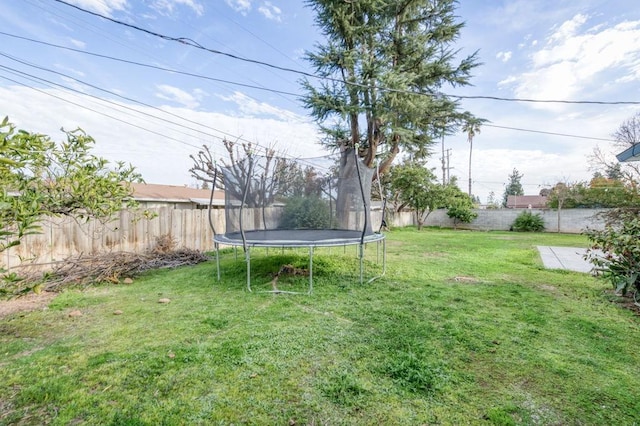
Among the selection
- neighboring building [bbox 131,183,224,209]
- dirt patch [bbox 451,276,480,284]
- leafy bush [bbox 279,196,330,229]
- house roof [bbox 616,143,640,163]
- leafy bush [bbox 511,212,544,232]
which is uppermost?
house roof [bbox 616,143,640,163]

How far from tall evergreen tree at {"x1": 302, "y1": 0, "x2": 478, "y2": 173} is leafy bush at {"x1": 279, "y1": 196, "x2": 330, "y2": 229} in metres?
5.37

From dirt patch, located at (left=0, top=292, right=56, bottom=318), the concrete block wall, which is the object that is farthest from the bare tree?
dirt patch, located at (left=0, top=292, right=56, bottom=318)

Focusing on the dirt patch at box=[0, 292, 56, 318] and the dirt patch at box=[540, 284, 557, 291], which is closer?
the dirt patch at box=[0, 292, 56, 318]

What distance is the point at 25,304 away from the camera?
9.74 ft

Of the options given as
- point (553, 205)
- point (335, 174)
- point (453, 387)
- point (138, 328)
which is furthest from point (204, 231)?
point (553, 205)

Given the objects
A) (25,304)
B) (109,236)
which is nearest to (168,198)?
(109,236)

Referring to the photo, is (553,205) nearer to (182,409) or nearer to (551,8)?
(551,8)

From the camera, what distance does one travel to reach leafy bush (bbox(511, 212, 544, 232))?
42.3 ft

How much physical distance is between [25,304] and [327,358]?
3161 mm

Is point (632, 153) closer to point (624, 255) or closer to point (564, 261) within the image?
point (564, 261)

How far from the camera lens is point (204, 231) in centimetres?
648

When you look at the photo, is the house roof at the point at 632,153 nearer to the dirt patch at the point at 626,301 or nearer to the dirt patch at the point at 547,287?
the dirt patch at the point at 626,301

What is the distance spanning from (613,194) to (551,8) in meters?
7.56

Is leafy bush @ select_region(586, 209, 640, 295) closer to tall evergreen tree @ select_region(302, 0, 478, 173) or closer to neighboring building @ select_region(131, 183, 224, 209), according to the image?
tall evergreen tree @ select_region(302, 0, 478, 173)
